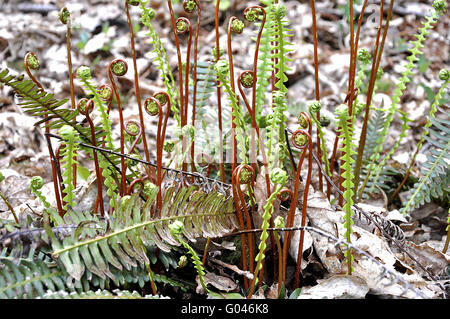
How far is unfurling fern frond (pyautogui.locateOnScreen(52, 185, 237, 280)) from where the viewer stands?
1198 mm

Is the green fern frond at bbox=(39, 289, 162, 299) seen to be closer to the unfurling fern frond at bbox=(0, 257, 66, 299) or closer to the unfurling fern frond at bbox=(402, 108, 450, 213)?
the unfurling fern frond at bbox=(0, 257, 66, 299)

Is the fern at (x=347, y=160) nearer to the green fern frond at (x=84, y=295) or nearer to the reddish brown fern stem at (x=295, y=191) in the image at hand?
the reddish brown fern stem at (x=295, y=191)

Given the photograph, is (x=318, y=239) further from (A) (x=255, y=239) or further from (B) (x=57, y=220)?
(B) (x=57, y=220)

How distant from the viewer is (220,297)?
4.21ft

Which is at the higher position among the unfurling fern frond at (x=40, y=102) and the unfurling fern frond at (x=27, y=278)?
the unfurling fern frond at (x=40, y=102)

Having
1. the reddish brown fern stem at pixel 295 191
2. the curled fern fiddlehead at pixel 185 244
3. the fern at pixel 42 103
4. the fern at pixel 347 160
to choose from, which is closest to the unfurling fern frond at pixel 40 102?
the fern at pixel 42 103

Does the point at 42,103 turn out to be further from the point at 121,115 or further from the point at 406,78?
the point at 406,78

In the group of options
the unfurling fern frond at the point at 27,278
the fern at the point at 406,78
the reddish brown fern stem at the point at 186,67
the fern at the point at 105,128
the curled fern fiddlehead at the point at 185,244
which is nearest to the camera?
the unfurling fern frond at the point at 27,278

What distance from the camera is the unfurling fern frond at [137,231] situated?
1.20 m

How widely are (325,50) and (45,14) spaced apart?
2604 mm

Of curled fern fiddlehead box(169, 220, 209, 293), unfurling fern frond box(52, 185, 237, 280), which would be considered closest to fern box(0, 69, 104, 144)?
unfurling fern frond box(52, 185, 237, 280)

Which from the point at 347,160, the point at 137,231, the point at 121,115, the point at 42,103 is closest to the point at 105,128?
the point at 121,115

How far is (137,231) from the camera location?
1.30m
